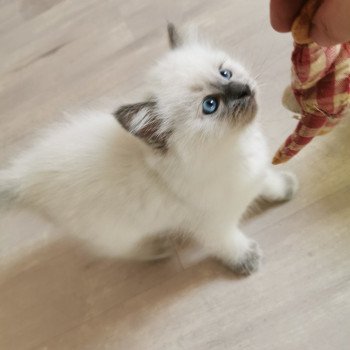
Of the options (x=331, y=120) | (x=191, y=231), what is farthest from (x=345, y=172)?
(x=191, y=231)

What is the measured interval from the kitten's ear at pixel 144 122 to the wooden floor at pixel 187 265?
0.47 m

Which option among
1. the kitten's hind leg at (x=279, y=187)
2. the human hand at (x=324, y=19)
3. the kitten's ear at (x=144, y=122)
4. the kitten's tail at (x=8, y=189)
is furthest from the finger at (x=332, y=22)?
the kitten's tail at (x=8, y=189)

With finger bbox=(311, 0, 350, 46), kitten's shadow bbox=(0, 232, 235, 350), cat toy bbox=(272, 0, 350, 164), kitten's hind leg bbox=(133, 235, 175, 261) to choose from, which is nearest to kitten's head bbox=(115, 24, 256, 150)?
cat toy bbox=(272, 0, 350, 164)

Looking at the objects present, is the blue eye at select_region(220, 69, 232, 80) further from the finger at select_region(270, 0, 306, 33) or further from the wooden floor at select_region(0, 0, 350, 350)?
the wooden floor at select_region(0, 0, 350, 350)

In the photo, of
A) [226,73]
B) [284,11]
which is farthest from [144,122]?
[284,11]

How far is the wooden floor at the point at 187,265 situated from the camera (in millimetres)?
1086

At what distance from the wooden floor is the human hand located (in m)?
0.65

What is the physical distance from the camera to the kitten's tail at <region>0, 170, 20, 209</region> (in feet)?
3.17

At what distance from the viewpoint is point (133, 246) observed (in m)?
1.08

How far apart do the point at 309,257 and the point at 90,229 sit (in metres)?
0.58

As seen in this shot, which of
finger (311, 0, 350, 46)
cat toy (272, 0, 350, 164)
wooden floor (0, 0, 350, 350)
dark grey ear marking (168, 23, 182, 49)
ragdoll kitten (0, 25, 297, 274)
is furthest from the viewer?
wooden floor (0, 0, 350, 350)

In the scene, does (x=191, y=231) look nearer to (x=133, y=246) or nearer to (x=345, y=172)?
(x=133, y=246)

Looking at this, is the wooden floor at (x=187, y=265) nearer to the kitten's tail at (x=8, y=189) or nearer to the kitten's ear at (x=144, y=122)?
the kitten's tail at (x=8, y=189)

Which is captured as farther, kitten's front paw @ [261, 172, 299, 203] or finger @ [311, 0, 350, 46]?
kitten's front paw @ [261, 172, 299, 203]
